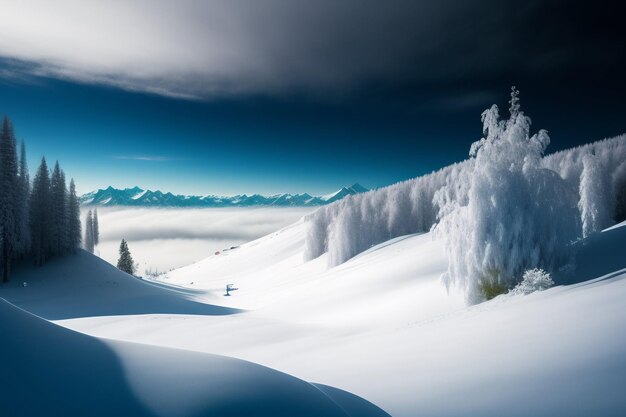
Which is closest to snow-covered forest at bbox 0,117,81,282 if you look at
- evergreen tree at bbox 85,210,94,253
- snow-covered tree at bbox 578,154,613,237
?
evergreen tree at bbox 85,210,94,253

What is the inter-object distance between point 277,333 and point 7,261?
36097mm

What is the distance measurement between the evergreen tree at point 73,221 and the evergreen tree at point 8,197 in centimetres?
639

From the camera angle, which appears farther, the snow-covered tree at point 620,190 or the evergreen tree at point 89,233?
the evergreen tree at point 89,233

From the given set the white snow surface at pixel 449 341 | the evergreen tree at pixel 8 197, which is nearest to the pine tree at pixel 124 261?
the evergreen tree at pixel 8 197

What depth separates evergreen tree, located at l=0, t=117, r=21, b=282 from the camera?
33688 mm

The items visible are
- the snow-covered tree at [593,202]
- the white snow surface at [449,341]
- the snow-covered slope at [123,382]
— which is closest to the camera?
the snow-covered slope at [123,382]

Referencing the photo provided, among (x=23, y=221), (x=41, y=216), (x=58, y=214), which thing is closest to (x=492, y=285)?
(x=23, y=221)

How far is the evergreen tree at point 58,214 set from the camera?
3972cm

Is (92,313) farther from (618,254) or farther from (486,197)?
(618,254)

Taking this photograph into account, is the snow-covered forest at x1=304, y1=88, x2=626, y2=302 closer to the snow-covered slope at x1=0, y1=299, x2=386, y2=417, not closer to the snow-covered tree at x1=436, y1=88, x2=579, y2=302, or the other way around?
the snow-covered tree at x1=436, y1=88, x2=579, y2=302

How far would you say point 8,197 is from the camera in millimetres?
33938

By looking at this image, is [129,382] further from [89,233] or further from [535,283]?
[89,233]

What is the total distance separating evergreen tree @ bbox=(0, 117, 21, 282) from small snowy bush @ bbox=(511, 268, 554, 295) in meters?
46.0

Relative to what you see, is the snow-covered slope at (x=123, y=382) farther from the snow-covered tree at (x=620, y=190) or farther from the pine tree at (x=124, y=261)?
the snow-covered tree at (x=620, y=190)
